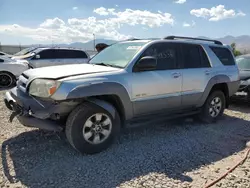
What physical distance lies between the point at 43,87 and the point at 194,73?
2951mm

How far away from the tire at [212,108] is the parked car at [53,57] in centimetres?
813

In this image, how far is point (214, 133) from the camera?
519 cm

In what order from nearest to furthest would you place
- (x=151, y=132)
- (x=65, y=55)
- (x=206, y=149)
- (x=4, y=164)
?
1. (x=4, y=164)
2. (x=206, y=149)
3. (x=151, y=132)
4. (x=65, y=55)

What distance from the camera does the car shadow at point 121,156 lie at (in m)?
3.30

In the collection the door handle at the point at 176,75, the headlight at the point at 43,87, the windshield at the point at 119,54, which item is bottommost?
the headlight at the point at 43,87

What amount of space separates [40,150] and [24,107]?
74 centimetres

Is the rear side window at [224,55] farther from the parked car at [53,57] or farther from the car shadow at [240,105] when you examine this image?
the parked car at [53,57]

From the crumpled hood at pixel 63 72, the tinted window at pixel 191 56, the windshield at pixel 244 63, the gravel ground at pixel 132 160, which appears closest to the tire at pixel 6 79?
the gravel ground at pixel 132 160

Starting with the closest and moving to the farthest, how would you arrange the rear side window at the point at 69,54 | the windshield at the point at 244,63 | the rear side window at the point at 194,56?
the rear side window at the point at 194,56
the windshield at the point at 244,63
the rear side window at the point at 69,54

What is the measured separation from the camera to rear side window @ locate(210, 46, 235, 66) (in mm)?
5862

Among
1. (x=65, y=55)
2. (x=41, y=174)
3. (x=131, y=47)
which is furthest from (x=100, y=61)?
(x=65, y=55)

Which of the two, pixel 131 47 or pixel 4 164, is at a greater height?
pixel 131 47

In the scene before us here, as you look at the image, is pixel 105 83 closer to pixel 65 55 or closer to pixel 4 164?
pixel 4 164

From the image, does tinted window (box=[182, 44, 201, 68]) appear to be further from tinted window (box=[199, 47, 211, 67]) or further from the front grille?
the front grille
